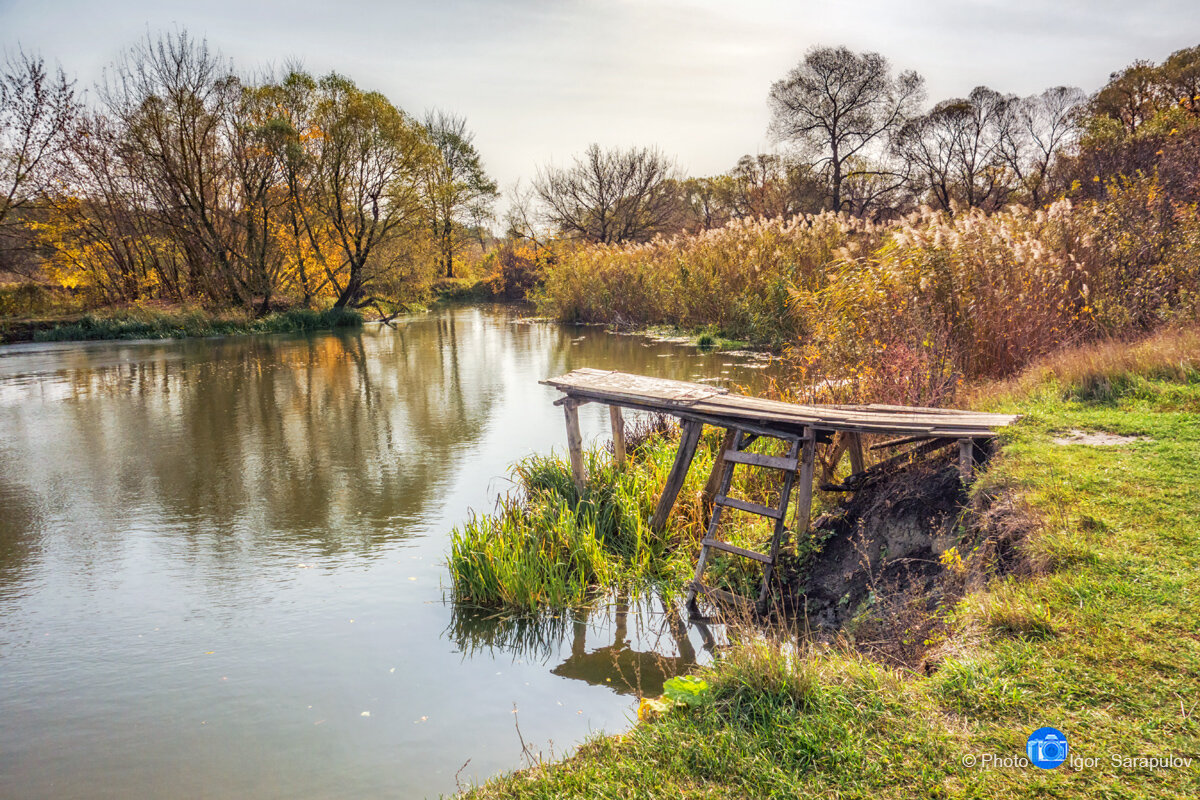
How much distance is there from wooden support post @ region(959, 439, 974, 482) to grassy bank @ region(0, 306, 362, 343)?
1121 inches

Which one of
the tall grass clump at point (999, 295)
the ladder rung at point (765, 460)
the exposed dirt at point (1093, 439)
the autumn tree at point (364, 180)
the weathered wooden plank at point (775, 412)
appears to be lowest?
the ladder rung at point (765, 460)

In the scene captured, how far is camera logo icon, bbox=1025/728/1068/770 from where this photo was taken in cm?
248

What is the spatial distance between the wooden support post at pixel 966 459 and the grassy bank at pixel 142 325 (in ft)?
93.4

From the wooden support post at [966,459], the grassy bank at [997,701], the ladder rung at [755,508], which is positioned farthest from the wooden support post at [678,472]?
the grassy bank at [997,701]

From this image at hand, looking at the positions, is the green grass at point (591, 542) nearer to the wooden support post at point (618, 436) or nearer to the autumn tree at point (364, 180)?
the wooden support post at point (618, 436)

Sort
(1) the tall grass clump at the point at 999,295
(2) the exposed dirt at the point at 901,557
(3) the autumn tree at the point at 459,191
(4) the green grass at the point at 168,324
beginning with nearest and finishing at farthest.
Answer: (2) the exposed dirt at the point at 901,557
(1) the tall grass clump at the point at 999,295
(4) the green grass at the point at 168,324
(3) the autumn tree at the point at 459,191

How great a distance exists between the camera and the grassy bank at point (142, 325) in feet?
85.6

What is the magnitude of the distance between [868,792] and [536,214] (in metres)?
43.4

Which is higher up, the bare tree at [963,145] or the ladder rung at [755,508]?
the bare tree at [963,145]

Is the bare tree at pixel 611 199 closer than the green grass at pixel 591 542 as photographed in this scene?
No

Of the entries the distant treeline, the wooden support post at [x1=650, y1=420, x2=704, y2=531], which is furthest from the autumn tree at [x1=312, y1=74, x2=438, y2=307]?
the wooden support post at [x1=650, y1=420, x2=704, y2=531]

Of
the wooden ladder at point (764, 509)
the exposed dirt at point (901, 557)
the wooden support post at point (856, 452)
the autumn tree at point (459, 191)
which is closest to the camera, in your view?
the exposed dirt at point (901, 557)

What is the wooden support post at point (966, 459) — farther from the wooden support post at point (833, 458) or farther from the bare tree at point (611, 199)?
the bare tree at point (611, 199)

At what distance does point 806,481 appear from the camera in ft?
17.1
